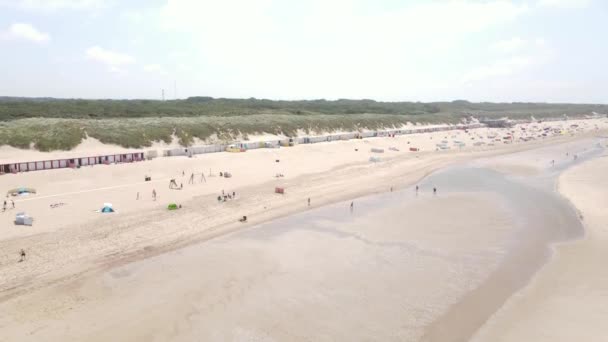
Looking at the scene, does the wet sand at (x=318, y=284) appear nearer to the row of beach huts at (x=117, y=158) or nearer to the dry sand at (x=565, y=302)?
the dry sand at (x=565, y=302)

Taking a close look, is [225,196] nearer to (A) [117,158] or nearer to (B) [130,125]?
(A) [117,158]

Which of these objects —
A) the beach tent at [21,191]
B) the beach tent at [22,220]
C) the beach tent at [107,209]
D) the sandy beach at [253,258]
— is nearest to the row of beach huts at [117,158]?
the sandy beach at [253,258]

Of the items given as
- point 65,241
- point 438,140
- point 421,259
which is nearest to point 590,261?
point 421,259

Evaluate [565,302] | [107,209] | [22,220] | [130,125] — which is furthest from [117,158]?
[565,302]

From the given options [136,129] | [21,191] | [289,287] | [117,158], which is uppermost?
[136,129]

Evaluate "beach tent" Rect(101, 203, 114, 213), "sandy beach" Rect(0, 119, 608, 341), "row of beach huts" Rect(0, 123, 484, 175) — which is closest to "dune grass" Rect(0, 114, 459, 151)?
"row of beach huts" Rect(0, 123, 484, 175)

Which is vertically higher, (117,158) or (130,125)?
(130,125)
